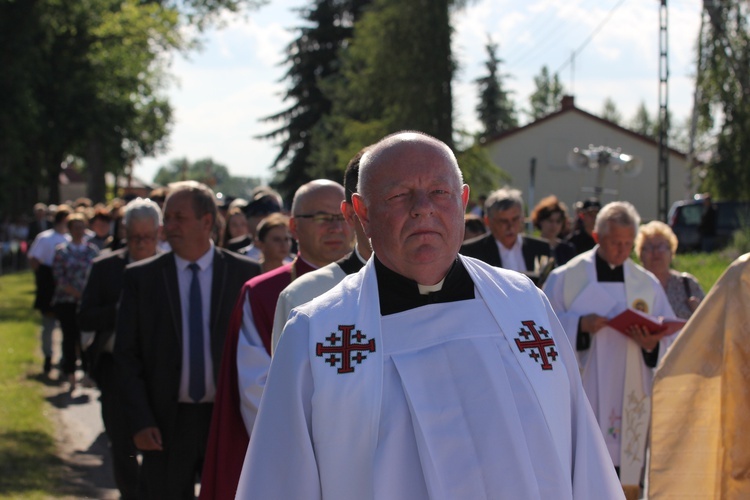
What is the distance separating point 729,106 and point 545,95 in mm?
76638

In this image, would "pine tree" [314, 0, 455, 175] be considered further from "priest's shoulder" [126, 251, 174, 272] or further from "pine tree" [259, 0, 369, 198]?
"priest's shoulder" [126, 251, 174, 272]

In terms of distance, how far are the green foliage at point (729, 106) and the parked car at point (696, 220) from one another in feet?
25.6

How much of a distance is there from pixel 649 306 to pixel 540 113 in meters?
112

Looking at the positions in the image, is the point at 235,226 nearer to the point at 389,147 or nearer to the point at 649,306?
the point at 649,306

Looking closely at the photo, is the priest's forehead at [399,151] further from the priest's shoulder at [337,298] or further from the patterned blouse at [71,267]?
the patterned blouse at [71,267]

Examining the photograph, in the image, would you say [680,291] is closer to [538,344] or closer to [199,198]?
[199,198]

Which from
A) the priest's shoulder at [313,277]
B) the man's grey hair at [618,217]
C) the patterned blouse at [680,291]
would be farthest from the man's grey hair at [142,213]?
the patterned blouse at [680,291]

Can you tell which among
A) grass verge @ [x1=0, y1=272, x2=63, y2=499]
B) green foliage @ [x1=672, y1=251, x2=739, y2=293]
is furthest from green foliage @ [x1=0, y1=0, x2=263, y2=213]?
green foliage @ [x1=672, y1=251, x2=739, y2=293]

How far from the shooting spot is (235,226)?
459 inches

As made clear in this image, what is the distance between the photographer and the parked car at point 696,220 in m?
27.0

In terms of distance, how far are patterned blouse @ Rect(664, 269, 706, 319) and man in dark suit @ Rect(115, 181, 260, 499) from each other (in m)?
3.47

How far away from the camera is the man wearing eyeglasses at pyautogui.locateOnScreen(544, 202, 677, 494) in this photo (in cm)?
734

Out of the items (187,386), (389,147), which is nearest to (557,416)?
(389,147)

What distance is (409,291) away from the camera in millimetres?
3318
